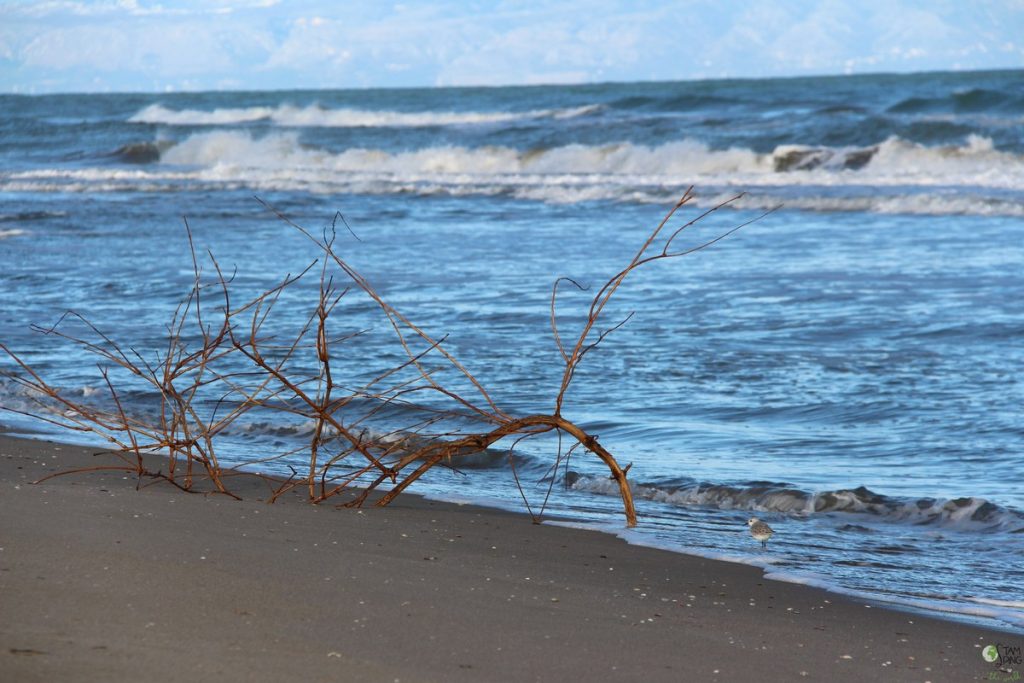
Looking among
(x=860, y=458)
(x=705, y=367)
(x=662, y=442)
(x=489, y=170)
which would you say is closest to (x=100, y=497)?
(x=662, y=442)

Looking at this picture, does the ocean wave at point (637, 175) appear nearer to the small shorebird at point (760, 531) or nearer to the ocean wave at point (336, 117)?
the ocean wave at point (336, 117)

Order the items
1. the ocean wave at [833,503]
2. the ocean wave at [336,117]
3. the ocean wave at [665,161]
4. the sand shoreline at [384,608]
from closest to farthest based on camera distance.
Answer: the sand shoreline at [384,608] → the ocean wave at [833,503] → the ocean wave at [665,161] → the ocean wave at [336,117]

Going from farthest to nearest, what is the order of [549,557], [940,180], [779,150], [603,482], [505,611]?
[779,150], [940,180], [603,482], [549,557], [505,611]

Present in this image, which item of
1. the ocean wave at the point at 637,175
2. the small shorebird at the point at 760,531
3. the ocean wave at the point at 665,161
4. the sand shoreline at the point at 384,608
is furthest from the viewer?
the ocean wave at the point at 665,161

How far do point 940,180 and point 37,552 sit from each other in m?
17.0

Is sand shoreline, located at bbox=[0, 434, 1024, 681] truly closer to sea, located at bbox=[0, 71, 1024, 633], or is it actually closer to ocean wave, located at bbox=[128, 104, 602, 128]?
sea, located at bbox=[0, 71, 1024, 633]

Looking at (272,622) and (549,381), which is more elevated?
(272,622)

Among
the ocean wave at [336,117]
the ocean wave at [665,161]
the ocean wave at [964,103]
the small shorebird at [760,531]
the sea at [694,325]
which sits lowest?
the sea at [694,325]

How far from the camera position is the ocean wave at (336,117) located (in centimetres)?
3747

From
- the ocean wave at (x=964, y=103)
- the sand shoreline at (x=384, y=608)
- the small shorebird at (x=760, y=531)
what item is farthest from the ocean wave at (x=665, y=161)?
the sand shoreline at (x=384, y=608)

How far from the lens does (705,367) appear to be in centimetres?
622

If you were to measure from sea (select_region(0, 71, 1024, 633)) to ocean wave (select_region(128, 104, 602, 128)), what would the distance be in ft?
51.3

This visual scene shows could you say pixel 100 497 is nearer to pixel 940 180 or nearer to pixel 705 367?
pixel 705 367

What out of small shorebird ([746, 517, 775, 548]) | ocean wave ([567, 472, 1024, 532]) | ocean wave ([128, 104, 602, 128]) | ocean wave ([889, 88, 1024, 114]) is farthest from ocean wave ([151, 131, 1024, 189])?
small shorebird ([746, 517, 775, 548])
